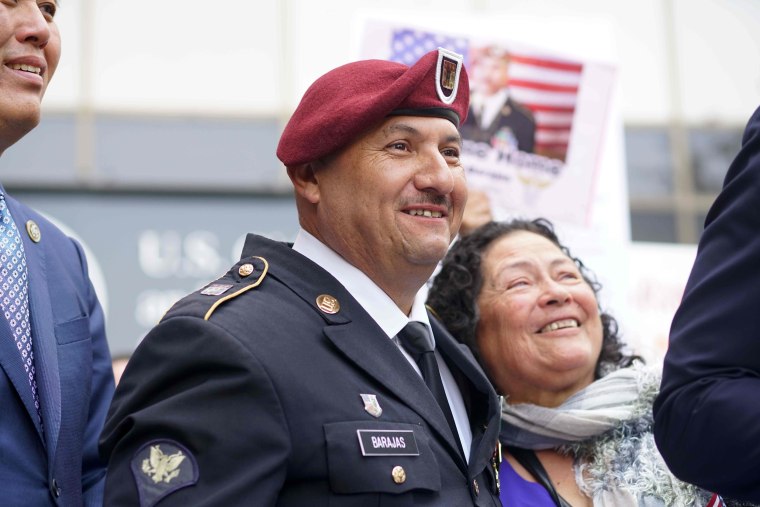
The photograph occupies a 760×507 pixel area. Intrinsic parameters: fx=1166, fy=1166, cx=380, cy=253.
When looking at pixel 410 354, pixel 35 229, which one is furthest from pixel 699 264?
pixel 35 229

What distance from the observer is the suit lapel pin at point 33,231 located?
2719 millimetres

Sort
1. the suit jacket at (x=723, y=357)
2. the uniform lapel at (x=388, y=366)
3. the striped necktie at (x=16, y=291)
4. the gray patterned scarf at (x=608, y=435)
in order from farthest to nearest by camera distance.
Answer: the gray patterned scarf at (x=608, y=435) < the striped necktie at (x=16, y=291) < the uniform lapel at (x=388, y=366) < the suit jacket at (x=723, y=357)

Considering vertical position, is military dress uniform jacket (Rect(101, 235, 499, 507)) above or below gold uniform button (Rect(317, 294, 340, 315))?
below

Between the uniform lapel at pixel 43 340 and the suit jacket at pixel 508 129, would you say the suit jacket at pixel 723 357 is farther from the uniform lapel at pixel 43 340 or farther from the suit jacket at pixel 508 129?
the suit jacket at pixel 508 129

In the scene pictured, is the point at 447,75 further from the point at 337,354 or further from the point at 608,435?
the point at 608,435

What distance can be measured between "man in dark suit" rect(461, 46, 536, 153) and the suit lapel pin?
2107mm

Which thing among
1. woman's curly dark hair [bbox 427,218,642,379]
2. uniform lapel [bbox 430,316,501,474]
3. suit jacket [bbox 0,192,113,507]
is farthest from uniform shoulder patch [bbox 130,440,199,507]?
woman's curly dark hair [bbox 427,218,642,379]

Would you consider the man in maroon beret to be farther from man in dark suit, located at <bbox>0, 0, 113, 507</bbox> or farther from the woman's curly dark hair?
the woman's curly dark hair

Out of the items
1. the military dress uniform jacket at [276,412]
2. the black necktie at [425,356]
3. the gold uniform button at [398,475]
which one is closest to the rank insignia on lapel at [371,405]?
the military dress uniform jacket at [276,412]

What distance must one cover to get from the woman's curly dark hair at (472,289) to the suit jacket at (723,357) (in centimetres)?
129

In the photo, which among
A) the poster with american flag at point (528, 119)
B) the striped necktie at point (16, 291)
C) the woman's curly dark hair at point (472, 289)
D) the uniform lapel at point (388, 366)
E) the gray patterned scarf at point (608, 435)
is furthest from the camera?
the poster with american flag at point (528, 119)

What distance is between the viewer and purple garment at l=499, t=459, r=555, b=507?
298cm

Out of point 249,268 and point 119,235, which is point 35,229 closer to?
point 249,268

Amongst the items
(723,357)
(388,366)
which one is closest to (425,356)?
(388,366)
